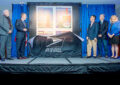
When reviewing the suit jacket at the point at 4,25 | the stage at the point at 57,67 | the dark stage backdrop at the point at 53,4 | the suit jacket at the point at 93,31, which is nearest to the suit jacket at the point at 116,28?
the suit jacket at the point at 93,31

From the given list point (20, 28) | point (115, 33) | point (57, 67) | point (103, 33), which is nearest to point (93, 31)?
point (103, 33)

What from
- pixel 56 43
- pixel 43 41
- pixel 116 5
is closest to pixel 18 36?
pixel 43 41

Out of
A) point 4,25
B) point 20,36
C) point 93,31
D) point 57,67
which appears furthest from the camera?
point 93,31

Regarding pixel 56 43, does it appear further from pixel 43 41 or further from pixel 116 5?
pixel 116 5

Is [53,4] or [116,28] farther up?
[53,4]

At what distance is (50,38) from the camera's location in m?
4.45

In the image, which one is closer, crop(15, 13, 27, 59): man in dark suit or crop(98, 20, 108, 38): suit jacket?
crop(15, 13, 27, 59): man in dark suit

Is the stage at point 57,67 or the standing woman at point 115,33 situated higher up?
the standing woman at point 115,33

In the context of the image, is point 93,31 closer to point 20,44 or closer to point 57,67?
point 57,67

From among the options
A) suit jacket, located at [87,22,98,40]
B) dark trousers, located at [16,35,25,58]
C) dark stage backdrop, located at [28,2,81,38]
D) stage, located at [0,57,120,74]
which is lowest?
stage, located at [0,57,120,74]

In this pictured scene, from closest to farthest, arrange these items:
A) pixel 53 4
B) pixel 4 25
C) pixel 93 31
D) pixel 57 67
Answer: pixel 57 67, pixel 4 25, pixel 93 31, pixel 53 4

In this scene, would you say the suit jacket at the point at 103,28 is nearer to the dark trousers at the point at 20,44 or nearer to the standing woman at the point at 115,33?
the standing woman at the point at 115,33

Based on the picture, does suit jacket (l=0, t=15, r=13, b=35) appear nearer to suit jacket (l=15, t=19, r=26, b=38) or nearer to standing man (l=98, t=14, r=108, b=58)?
suit jacket (l=15, t=19, r=26, b=38)

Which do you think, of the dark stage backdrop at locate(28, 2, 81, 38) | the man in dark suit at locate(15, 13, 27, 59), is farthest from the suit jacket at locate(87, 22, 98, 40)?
the man in dark suit at locate(15, 13, 27, 59)
